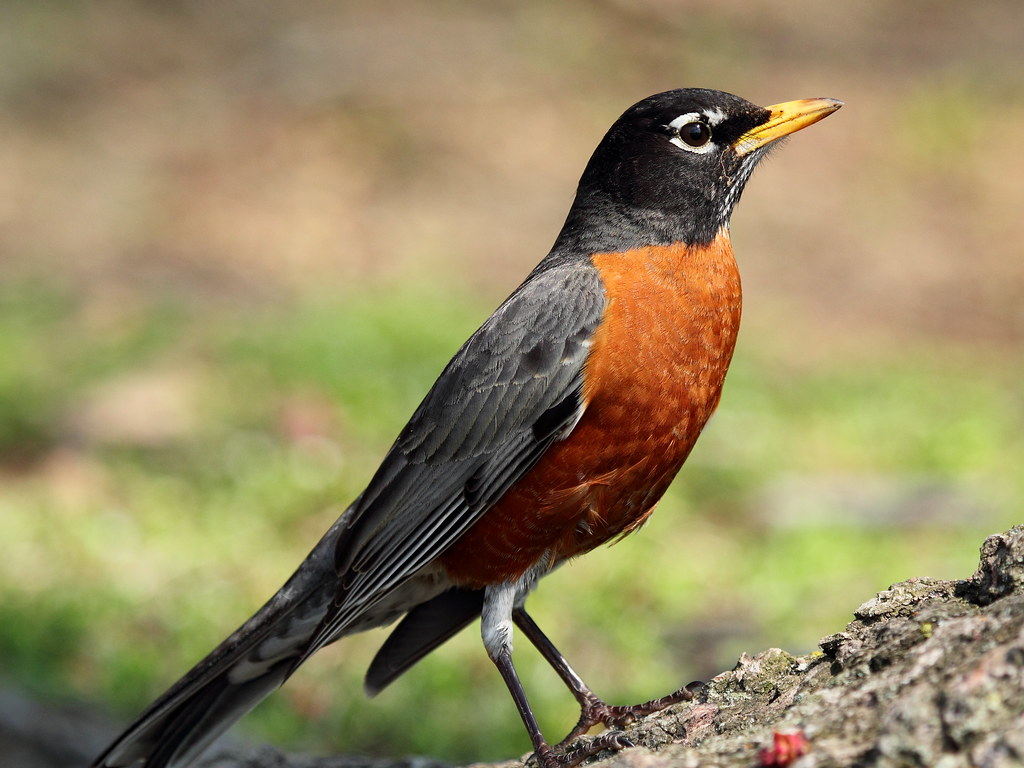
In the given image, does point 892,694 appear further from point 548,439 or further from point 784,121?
point 784,121

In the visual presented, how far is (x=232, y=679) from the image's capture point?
4.37 metres

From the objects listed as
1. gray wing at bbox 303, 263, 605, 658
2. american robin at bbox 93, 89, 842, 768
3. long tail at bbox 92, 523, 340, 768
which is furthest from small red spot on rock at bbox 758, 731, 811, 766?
long tail at bbox 92, 523, 340, 768

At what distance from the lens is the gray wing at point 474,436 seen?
4105mm

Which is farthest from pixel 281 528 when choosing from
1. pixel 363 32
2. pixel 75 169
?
pixel 363 32

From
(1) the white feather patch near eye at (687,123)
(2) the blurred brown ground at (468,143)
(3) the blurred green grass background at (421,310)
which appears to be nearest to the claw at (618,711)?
(3) the blurred green grass background at (421,310)

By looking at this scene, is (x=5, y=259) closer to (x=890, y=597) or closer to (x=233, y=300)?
(x=233, y=300)

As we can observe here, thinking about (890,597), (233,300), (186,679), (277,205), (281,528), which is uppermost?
(277,205)

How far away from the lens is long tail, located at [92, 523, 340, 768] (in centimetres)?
418

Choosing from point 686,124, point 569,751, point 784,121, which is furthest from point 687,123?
point 569,751

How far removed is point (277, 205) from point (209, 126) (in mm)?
2048

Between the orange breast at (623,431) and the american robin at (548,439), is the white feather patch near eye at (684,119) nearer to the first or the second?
the american robin at (548,439)

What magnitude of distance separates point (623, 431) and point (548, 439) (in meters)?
0.26

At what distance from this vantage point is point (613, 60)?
1670cm

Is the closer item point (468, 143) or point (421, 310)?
point (421, 310)
